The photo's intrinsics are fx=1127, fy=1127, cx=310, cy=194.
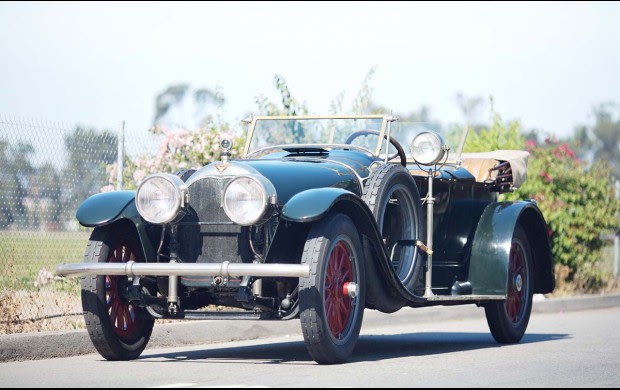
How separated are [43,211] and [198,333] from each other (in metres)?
1.87

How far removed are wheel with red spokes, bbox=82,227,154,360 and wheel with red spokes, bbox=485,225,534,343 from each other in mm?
3170

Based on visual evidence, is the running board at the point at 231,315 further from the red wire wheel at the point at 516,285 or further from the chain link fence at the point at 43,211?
the red wire wheel at the point at 516,285

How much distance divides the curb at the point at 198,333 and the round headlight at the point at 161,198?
1445 millimetres

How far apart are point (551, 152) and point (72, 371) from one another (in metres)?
11.2

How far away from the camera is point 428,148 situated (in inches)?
362

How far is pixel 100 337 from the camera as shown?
7.78 meters

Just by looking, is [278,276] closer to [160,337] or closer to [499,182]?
[160,337]

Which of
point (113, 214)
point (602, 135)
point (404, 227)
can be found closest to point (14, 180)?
point (113, 214)

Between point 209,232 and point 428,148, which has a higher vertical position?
point 428,148

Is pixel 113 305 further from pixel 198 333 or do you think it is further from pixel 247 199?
pixel 198 333

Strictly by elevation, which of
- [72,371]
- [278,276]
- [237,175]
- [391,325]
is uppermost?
[237,175]

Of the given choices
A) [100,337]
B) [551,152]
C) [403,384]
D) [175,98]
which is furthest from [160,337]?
[175,98]

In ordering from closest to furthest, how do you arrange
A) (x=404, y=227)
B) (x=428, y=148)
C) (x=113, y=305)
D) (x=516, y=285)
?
(x=113, y=305) → (x=404, y=227) → (x=428, y=148) → (x=516, y=285)

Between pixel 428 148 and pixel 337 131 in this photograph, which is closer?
pixel 428 148
